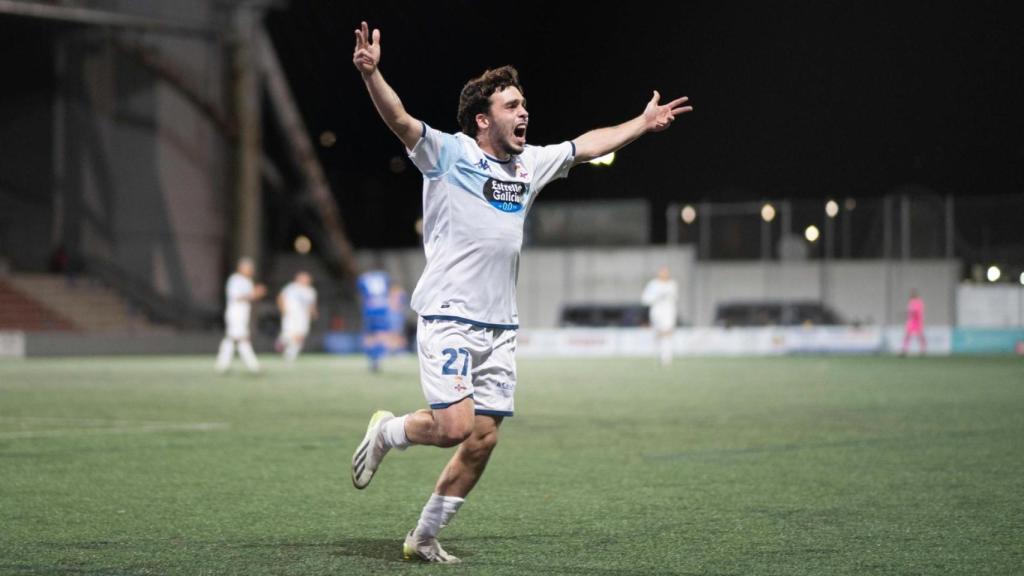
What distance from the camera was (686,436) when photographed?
40.7 ft

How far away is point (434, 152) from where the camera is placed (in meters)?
5.98

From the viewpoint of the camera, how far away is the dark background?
43.4m

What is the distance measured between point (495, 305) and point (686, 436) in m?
6.71

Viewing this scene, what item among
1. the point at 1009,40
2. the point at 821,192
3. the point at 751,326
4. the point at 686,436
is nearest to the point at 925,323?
the point at 751,326

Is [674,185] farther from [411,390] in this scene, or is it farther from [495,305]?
[495,305]

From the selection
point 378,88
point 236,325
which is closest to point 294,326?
point 236,325

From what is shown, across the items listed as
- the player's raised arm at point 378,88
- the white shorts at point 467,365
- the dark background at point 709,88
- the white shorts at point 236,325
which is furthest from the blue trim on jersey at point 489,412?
the dark background at point 709,88

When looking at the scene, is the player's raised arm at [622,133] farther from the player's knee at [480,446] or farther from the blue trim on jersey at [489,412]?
the player's knee at [480,446]

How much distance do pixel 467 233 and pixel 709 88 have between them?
48.8 meters

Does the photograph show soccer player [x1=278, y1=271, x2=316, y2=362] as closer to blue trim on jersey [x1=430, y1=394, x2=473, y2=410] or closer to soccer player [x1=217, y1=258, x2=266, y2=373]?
soccer player [x1=217, y1=258, x2=266, y2=373]

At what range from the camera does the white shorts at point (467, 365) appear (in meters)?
5.93

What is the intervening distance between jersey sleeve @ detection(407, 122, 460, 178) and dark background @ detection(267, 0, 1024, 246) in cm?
3028

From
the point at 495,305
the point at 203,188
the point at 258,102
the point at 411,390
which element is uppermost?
the point at 258,102

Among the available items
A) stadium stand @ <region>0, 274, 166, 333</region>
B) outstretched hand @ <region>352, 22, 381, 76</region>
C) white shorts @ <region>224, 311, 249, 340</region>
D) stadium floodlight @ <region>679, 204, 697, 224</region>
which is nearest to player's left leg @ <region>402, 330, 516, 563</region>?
outstretched hand @ <region>352, 22, 381, 76</region>
